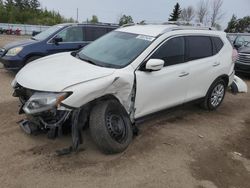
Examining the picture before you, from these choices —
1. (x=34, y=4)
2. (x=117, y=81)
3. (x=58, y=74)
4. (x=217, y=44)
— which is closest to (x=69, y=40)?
(x=217, y=44)

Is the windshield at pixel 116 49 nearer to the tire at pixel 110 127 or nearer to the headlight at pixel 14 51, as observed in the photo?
the tire at pixel 110 127

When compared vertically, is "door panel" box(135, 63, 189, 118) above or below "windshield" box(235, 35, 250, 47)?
above

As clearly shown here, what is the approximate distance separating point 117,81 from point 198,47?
228cm

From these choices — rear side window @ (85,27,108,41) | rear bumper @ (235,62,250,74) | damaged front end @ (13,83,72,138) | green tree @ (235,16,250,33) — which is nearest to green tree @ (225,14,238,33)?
green tree @ (235,16,250,33)

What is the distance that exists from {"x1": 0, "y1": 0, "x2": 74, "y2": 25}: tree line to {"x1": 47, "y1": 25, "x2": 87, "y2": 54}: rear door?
63836 mm

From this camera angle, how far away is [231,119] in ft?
20.7

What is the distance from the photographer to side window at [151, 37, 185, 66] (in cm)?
492

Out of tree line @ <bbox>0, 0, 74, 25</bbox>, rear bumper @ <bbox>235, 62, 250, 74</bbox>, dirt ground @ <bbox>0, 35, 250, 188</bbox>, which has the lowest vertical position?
tree line @ <bbox>0, 0, 74, 25</bbox>

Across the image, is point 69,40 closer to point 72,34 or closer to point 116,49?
point 72,34

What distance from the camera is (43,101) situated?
150 inches

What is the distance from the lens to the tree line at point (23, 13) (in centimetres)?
6812

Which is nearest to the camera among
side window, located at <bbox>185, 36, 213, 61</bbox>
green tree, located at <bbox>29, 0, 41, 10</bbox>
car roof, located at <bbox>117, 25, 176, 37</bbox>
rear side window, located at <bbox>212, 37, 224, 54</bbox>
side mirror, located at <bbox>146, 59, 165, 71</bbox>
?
side mirror, located at <bbox>146, 59, 165, 71</bbox>

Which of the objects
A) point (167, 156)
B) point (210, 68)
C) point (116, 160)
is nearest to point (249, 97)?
point (210, 68)

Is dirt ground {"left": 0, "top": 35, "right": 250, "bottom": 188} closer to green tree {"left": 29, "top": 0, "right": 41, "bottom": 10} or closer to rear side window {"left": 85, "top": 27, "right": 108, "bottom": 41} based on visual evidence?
rear side window {"left": 85, "top": 27, "right": 108, "bottom": 41}
